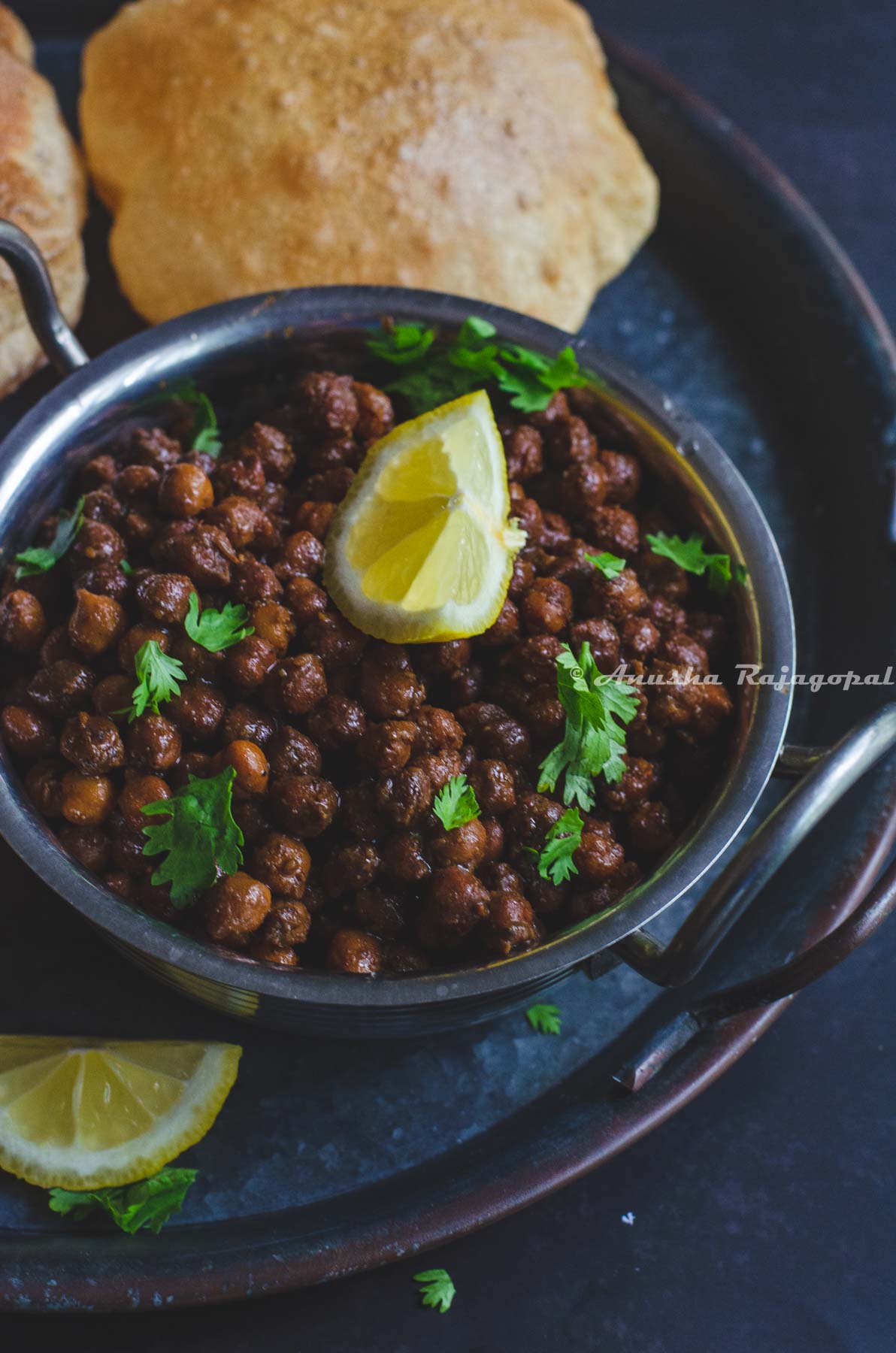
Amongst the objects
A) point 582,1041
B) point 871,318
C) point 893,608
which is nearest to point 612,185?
point 871,318

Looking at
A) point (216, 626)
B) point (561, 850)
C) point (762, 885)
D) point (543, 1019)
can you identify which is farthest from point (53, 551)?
point (762, 885)

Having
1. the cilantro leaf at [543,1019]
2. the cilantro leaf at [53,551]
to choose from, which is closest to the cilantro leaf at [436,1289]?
the cilantro leaf at [543,1019]

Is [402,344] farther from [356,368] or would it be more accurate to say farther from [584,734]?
[584,734]

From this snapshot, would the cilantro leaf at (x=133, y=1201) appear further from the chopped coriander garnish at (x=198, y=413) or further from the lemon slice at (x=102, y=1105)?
the chopped coriander garnish at (x=198, y=413)

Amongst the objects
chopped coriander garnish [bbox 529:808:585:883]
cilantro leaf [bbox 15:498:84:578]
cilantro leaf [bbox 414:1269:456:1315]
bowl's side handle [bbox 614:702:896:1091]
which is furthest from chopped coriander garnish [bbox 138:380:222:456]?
cilantro leaf [bbox 414:1269:456:1315]

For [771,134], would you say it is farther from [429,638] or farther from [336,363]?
[429,638]

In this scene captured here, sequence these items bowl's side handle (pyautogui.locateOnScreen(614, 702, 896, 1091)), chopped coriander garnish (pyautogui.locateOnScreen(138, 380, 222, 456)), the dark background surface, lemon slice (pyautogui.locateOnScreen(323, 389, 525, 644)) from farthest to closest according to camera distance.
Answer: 1. chopped coriander garnish (pyautogui.locateOnScreen(138, 380, 222, 456))
2. the dark background surface
3. lemon slice (pyautogui.locateOnScreen(323, 389, 525, 644))
4. bowl's side handle (pyautogui.locateOnScreen(614, 702, 896, 1091))

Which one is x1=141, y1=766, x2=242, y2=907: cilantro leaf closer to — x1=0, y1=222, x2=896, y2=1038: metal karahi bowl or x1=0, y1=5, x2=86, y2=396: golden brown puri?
x1=0, y1=222, x2=896, y2=1038: metal karahi bowl
